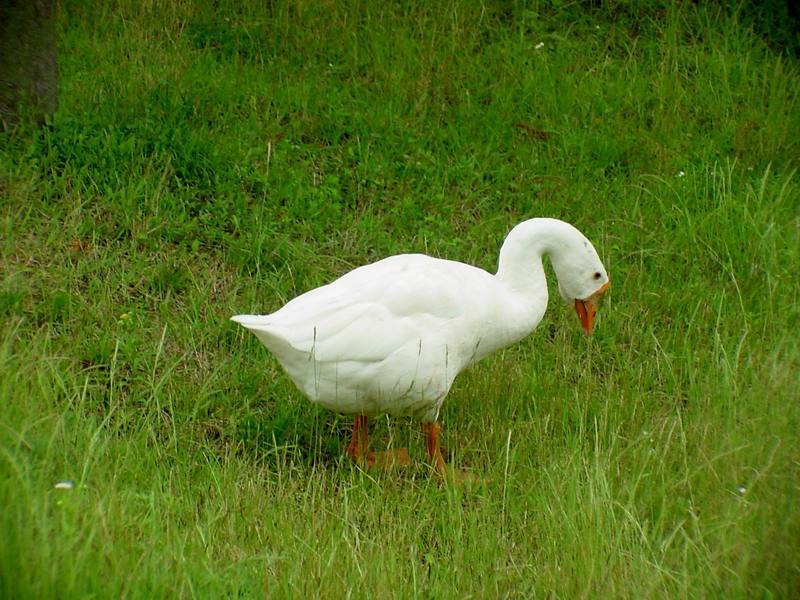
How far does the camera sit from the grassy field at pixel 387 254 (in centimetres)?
355

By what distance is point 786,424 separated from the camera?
3734 mm

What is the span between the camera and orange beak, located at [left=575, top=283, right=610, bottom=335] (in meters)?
4.93

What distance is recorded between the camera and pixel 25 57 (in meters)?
6.04

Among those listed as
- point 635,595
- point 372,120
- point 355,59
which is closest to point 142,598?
point 635,595

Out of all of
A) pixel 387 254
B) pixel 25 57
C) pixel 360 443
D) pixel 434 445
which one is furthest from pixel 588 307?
pixel 25 57

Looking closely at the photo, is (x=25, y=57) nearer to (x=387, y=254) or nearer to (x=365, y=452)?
(x=387, y=254)

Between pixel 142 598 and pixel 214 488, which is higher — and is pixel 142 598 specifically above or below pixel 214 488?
above

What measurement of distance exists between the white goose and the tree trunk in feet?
8.24

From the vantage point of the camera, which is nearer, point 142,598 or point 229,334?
point 142,598

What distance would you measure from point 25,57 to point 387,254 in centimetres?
221

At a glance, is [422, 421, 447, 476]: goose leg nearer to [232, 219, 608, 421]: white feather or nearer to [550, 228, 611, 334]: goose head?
[232, 219, 608, 421]: white feather

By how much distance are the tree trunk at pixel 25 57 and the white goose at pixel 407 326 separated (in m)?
2.51

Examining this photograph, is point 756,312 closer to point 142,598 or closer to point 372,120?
point 372,120

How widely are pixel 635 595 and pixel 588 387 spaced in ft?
6.49
